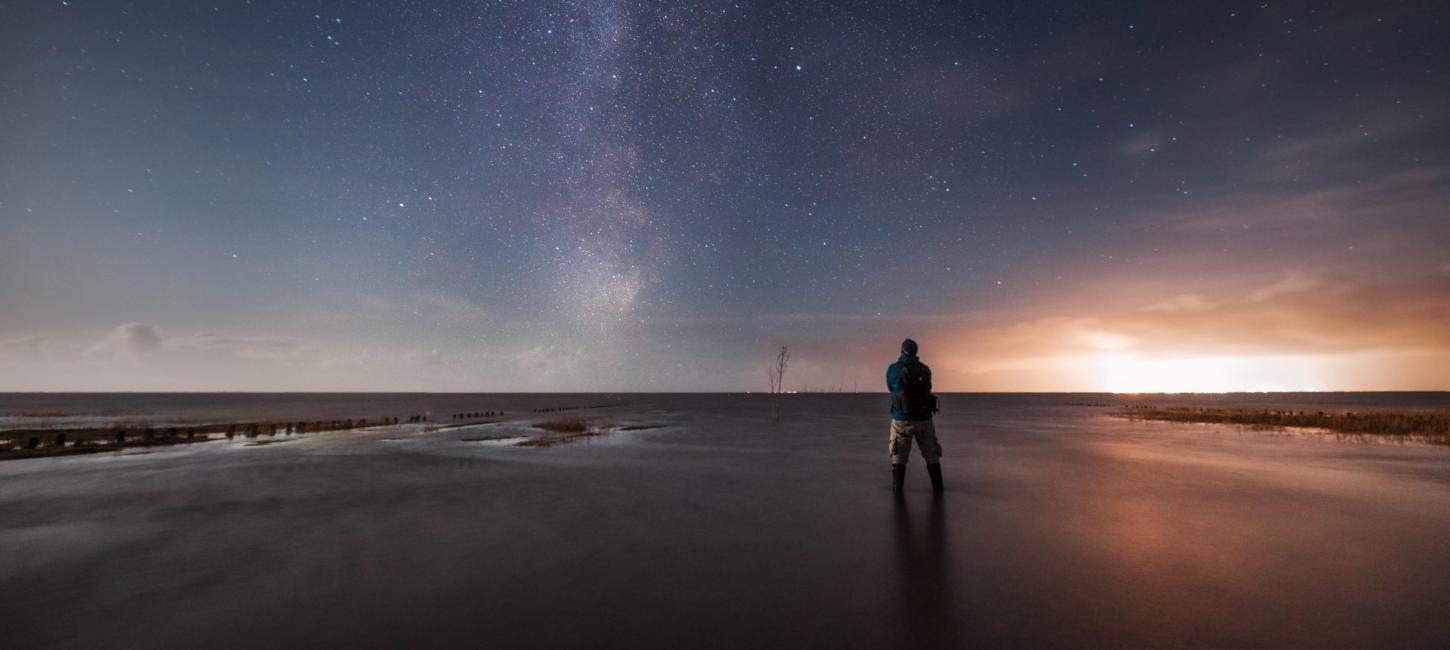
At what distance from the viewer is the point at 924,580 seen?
661cm

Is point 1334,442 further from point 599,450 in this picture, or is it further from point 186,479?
point 186,479

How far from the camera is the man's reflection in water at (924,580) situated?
16.7 feet

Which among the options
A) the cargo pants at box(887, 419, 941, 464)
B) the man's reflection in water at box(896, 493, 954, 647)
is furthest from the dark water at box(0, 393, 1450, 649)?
the cargo pants at box(887, 419, 941, 464)

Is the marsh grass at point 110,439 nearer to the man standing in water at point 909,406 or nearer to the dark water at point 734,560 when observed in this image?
the dark water at point 734,560

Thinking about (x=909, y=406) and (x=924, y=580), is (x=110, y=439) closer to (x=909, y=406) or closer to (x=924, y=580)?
(x=909, y=406)

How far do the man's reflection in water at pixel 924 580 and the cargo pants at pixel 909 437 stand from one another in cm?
134

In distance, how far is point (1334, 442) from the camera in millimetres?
25328

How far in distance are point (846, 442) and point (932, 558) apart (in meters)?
21.7

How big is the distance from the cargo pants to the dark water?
3.18 ft

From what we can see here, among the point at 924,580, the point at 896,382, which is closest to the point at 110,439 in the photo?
the point at 896,382

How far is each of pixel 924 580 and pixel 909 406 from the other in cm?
494

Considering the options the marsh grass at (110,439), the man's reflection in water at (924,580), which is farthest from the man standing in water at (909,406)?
the marsh grass at (110,439)

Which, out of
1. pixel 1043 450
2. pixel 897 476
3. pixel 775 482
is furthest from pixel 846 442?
pixel 897 476

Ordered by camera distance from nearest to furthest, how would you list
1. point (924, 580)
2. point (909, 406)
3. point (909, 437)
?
point (924, 580)
point (909, 406)
point (909, 437)
